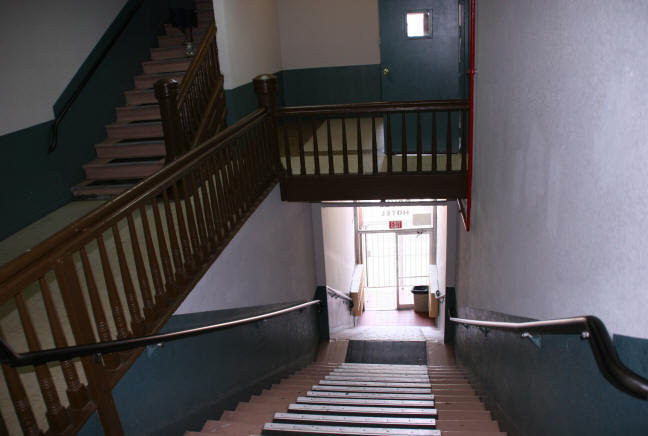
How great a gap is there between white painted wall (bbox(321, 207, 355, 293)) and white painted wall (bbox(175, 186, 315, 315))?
0.74 m

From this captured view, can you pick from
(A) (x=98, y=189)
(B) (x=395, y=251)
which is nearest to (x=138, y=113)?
(A) (x=98, y=189)

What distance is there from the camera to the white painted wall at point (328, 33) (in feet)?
26.5

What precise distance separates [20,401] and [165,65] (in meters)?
5.61

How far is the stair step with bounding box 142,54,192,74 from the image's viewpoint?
6.70 m

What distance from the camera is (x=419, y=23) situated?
5.52 metres

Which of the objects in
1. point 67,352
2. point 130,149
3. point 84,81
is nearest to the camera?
point 67,352

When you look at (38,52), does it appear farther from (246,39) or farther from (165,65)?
(246,39)

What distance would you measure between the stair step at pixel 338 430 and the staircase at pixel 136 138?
2857 millimetres

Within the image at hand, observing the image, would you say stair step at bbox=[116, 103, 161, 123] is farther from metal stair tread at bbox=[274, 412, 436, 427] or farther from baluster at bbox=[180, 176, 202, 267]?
metal stair tread at bbox=[274, 412, 436, 427]

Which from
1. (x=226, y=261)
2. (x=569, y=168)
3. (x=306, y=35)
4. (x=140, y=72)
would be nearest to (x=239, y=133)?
(x=226, y=261)

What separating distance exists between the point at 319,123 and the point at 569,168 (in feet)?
21.3

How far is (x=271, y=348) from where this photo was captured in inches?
208

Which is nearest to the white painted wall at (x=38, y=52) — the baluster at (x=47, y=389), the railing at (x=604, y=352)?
the baluster at (x=47, y=389)

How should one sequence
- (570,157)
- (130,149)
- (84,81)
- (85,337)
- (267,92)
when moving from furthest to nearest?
(130,149) → (84,81) → (267,92) → (85,337) → (570,157)
